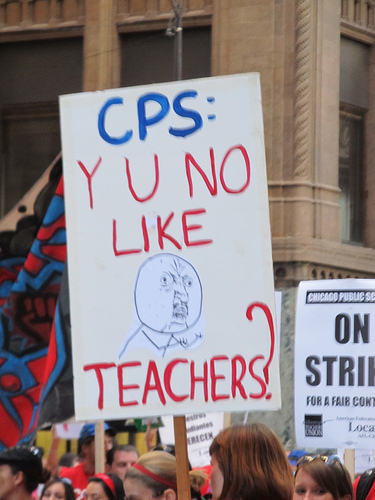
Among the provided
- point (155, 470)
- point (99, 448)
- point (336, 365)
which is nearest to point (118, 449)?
point (99, 448)

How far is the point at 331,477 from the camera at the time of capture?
188 inches

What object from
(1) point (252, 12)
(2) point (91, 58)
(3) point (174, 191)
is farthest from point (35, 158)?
(3) point (174, 191)

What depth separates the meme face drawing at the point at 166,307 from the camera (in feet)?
13.0

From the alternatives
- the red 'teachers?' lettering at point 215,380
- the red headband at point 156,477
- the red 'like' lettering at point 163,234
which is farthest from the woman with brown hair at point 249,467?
the red headband at point 156,477

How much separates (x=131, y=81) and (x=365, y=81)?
348cm

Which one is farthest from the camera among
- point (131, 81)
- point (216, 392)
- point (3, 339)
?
point (131, 81)

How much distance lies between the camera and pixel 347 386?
7059mm

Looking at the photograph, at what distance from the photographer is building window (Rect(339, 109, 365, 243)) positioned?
1738 cm

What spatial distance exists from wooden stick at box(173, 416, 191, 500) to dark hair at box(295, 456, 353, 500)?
1.05 metres

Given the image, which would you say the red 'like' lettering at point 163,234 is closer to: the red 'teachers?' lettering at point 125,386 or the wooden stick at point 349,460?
the red 'teachers?' lettering at point 125,386

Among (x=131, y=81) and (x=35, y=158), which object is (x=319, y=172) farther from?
(x=35, y=158)

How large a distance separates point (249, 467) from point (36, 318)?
2.21 meters

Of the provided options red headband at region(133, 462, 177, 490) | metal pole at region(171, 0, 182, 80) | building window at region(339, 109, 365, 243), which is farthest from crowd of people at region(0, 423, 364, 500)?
building window at region(339, 109, 365, 243)

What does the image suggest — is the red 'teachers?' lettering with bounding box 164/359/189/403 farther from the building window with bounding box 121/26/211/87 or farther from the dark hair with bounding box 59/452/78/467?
the building window with bounding box 121/26/211/87
